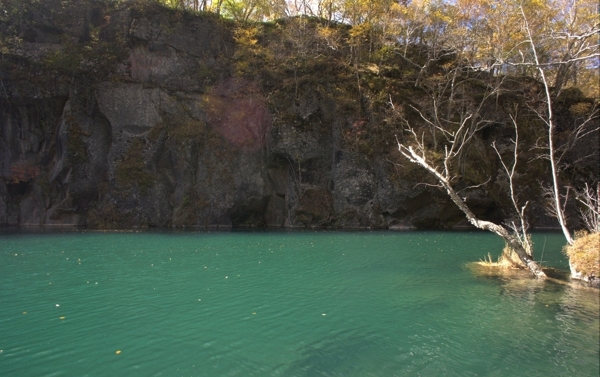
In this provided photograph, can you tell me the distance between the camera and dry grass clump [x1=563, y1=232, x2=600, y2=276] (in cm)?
1016

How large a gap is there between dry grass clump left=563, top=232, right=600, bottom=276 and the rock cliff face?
59.5 ft

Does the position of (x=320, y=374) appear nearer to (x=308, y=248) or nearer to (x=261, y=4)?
(x=308, y=248)

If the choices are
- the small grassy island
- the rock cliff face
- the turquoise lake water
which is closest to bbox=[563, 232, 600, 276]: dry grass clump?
the turquoise lake water

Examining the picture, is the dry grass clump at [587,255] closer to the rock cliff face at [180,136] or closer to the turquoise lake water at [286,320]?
the turquoise lake water at [286,320]

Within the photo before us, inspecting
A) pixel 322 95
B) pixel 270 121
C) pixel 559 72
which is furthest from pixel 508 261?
pixel 559 72

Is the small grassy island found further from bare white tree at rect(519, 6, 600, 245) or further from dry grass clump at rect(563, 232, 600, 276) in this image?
dry grass clump at rect(563, 232, 600, 276)

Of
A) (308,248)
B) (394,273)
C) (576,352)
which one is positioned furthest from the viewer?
(308,248)

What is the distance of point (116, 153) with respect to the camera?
3130 cm

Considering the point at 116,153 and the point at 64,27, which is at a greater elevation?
the point at 64,27

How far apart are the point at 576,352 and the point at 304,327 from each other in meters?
4.22

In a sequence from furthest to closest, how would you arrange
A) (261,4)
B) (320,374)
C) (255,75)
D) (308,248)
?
1. (261,4)
2. (255,75)
3. (308,248)
4. (320,374)

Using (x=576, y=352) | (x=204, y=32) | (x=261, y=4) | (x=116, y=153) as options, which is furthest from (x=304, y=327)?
(x=261, y=4)

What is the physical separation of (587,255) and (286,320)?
8726 millimetres

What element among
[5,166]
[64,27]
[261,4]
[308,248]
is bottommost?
[308,248]
